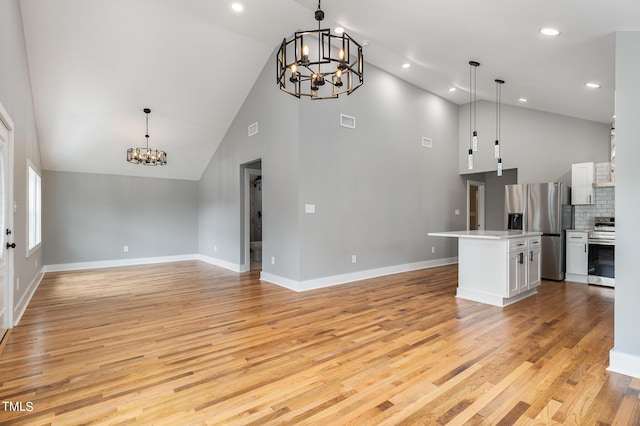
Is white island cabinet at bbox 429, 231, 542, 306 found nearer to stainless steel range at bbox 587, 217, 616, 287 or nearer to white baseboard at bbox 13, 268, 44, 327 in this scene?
stainless steel range at bbox 587, 217, 616, 287

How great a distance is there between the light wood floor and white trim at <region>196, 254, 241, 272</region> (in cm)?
199

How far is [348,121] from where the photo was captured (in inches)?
231

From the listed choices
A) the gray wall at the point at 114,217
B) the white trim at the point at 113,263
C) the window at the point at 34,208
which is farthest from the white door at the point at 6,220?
the gray wall at the point at 114,217

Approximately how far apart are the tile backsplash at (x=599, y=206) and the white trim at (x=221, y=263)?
261 inches

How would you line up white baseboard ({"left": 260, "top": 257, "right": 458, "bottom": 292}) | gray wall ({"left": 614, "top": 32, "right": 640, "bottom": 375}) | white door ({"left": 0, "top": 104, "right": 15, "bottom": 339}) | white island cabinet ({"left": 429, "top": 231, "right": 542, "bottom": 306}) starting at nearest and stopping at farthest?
gray wall ({"left": 614, "top": 32, "right": 640, "bottom": 375}) < white door ({"left": 0, "top": 104, "right": 15, "bottom": 339}) < white island cabinet ({"left": 429, "top": 231, "right": 542, "bottom": 306}) < white baseboard ({"left": 260, "top": 257, "right": 458, "bottom": 292})

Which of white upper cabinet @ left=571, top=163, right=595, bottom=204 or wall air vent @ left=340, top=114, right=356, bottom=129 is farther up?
wall air vent @ left=340, top=114, right=356, bottom=129

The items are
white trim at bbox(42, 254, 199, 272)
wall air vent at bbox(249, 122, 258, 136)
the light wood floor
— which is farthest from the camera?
white trim at bbox(42, 254, 199, 272)

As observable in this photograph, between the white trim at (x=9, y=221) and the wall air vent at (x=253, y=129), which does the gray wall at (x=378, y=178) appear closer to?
the wall air vent at (x=253, y=129)

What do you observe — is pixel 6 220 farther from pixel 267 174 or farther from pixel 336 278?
pixel 336 278

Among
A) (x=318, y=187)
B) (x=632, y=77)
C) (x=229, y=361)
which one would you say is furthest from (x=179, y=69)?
(x=632, y=77)

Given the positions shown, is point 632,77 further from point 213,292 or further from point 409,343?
point 213,292

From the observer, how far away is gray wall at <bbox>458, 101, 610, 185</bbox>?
6359 mm

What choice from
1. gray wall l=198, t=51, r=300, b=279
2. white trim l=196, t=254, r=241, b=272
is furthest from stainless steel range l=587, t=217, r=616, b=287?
white trim l=196, t=254, r=241, b=272

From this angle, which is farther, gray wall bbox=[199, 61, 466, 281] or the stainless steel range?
the stainless steel range
